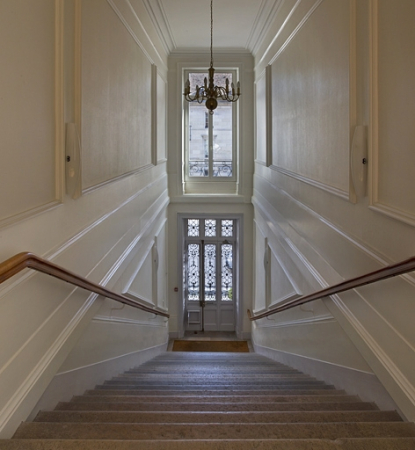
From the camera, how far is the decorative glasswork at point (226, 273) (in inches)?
459

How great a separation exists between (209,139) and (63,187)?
27.2 feet

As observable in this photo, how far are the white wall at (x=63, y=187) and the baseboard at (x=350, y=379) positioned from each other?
1.91 metres

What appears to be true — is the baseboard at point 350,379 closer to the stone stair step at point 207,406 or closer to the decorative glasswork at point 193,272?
the stone stair step at point 207,406

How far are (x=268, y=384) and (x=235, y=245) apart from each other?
7.18 metres

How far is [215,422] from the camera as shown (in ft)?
9.30

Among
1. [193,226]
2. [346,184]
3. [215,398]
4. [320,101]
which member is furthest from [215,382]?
[193,226]

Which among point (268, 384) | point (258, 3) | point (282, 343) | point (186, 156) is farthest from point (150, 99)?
point (268, 384)

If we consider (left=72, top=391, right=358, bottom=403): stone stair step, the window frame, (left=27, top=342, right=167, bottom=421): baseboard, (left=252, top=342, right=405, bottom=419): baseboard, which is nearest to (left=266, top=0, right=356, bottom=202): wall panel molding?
(left=252, top=342, right=405, bottom=419): baseboard

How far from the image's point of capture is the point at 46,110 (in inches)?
118

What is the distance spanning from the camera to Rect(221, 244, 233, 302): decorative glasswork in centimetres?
1165

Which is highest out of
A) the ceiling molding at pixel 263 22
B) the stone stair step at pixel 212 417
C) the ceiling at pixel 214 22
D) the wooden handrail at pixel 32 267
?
the ceiling at pixel 214 22

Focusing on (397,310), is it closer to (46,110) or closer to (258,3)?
(46,110)

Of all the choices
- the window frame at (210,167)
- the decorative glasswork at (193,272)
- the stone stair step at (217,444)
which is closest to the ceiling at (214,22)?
the window frame at (210,167)

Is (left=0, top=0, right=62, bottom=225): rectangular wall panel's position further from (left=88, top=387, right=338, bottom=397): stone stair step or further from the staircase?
(left=88, top=387, right=338, bottom=397): stone stair step
